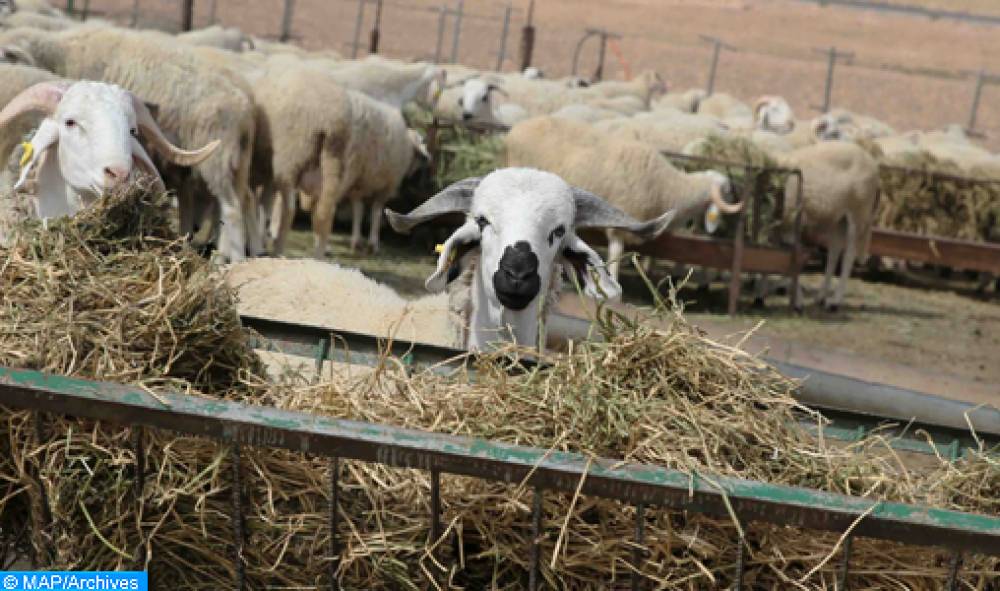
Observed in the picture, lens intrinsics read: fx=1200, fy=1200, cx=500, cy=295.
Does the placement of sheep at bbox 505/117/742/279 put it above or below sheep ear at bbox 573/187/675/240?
below

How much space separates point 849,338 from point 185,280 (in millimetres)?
10315

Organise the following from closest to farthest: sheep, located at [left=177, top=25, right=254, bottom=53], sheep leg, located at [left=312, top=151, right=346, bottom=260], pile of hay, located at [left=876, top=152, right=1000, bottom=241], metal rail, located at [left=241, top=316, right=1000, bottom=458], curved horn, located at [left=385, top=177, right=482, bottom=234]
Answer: metal rail, located at [left=241, top=316, right=1000, bottom=458], curved horn, located at [left=385, top=177, right=482, bottom=234], sheep leg, located at [left=312, top=151, right=346, bottom=260], pile of hay, located at [left=876, top=152, right=1000, bottom=241], sheep, located at [left=177, top=25, right=254, bottom=53]

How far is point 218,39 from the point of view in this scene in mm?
21172

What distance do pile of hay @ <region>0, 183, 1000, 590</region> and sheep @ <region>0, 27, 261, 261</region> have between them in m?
7.58

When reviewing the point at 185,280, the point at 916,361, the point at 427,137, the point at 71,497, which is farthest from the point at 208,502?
the point at 427,137

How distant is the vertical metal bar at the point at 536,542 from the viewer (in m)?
2.47

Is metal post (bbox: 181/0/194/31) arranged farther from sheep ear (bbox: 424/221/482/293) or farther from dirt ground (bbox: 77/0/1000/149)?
sheep ear (bbox: 424/221/482/293)

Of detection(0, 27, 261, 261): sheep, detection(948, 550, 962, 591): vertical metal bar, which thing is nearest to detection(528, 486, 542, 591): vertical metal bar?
detection(948, 550, 962, 591): vertical metal bar

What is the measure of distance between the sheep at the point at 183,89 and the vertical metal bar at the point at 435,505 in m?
7.94

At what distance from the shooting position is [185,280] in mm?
3051

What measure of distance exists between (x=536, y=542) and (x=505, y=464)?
22cm

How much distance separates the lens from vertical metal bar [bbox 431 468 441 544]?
250 cm

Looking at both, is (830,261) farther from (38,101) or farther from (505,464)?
(505,464)

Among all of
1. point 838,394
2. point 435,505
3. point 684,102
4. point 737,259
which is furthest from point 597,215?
point 684,102
